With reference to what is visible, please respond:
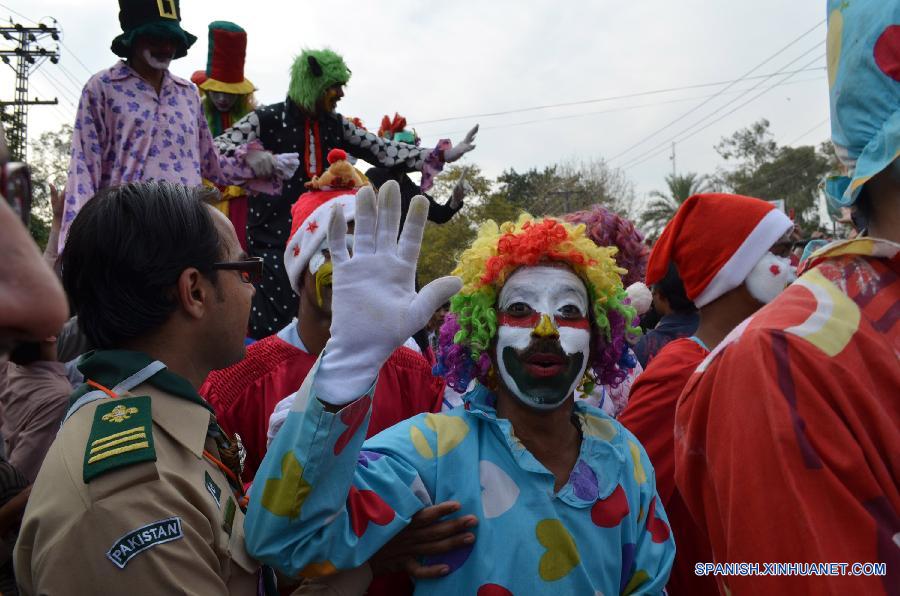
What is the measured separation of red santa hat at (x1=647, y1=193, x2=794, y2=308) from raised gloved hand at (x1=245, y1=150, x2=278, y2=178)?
8.12ft

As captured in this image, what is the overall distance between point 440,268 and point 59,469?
815 inches

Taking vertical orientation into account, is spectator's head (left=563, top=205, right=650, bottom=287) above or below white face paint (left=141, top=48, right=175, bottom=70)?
below

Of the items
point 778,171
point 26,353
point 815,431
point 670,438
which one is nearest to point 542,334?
point 670,438

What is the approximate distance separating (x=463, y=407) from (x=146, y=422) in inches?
41.2

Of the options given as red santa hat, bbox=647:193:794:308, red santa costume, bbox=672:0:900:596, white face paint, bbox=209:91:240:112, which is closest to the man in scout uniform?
red santa costume, bbox=672:0:900:596

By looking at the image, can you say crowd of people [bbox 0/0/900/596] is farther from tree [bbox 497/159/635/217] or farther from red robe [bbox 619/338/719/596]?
tree [bbox 497/159/635/217]

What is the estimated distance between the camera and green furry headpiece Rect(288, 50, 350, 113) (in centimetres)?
487

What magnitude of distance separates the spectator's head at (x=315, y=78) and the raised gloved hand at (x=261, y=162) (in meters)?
0.54

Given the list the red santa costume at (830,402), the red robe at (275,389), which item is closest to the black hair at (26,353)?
→ the red robe at (275,389)

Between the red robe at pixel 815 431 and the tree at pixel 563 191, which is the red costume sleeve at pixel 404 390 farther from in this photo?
the tree at pixel 563 191

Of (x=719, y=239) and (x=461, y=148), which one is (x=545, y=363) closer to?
(x=719, y=239)

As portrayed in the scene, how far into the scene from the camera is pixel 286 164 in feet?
15.3

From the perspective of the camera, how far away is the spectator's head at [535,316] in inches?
93.4

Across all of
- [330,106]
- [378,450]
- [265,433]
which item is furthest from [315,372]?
[330,106]
